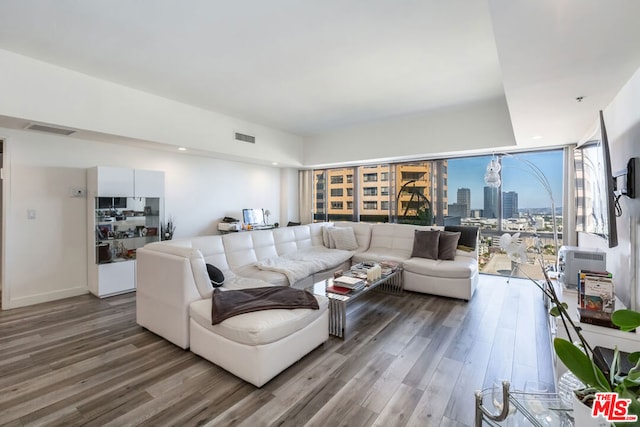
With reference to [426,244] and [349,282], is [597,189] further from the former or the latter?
[349,282]

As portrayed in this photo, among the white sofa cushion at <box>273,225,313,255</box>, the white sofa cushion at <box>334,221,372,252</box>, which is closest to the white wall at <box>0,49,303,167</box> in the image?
the white sofa cushion at <box>273,225,313,255</box>

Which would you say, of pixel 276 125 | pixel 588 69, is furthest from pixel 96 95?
pixel 588 69

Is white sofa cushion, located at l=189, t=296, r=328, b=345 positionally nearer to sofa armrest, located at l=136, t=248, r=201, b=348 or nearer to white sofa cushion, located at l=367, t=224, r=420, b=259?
sofa armrest, located at l=136, t=248, r=201, b=348

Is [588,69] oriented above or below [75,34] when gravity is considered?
below

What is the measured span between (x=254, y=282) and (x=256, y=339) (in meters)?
1.08

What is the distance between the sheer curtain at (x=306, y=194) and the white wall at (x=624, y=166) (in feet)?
17.5

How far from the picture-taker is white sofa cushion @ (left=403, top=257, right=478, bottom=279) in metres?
3.70

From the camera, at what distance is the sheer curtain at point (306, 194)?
279 inches

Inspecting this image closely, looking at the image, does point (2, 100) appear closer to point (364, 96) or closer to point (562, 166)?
point (364, 96)

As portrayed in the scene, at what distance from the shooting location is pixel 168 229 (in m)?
4.74

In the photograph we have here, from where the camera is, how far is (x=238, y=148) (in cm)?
513

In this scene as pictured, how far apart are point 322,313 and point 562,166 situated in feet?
14.6

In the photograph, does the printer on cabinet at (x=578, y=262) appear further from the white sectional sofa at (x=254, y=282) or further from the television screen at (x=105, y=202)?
the television screen at (x=105, y=202)

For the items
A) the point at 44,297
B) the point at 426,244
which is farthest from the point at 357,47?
the point at 44,297
